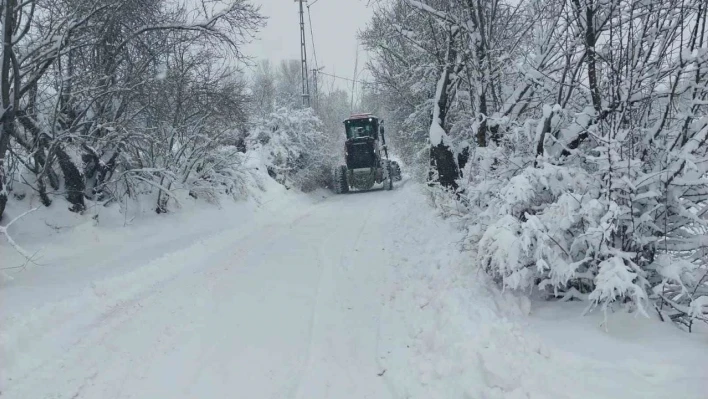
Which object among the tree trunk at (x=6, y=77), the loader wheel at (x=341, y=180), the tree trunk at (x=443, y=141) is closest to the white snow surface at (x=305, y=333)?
the tree trunk at (x=6, y=77)

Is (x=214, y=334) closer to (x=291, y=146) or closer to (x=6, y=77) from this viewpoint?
(x=6, y=77)

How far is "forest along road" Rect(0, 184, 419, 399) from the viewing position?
12.8 ft

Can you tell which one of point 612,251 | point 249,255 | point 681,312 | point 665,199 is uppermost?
point 665,199

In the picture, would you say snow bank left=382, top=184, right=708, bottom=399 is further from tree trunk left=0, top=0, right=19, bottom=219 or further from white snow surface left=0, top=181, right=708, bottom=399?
tree trunk left=0, top=0, right=19, bottom=219

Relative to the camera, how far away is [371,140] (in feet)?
76.1

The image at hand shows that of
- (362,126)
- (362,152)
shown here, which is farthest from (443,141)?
(362,126)

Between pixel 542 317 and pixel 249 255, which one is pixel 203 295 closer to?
pixel 249 255

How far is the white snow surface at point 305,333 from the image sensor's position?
349cm

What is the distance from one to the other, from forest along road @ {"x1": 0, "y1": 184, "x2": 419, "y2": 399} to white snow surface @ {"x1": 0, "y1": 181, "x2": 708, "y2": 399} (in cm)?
2

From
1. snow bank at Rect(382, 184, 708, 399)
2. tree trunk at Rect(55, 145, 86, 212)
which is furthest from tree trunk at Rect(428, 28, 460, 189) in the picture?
tree trunk at Rect(55, 145, 86, 212)

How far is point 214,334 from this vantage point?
4.88 meters

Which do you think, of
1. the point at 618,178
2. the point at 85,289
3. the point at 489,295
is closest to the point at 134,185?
the point at 85,289

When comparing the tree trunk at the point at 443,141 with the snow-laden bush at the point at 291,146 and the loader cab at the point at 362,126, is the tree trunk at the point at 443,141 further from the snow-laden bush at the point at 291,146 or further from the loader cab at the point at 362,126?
the loader cab at the point at 362,126

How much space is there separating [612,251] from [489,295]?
1381 mm
